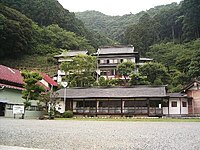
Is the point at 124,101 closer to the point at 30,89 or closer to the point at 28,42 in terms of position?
the point at 30,89

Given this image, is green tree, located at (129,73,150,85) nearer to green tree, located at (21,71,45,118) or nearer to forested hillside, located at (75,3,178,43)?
green tree, located at (21,71,45,118)

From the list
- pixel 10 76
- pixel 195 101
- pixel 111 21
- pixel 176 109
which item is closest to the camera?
pixel 10 76

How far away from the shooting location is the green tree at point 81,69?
1304 inches

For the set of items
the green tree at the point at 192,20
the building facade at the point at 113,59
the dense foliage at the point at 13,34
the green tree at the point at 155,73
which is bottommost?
the green tree at the point at 155,73

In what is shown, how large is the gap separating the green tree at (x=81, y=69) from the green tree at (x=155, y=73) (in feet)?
25.3

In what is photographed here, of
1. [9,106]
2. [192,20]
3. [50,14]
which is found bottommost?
[9,106]

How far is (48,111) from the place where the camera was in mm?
22328

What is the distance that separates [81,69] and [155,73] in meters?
10.8

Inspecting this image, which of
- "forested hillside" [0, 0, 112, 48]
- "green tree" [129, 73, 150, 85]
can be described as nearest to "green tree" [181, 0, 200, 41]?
"forested hillside" [0, 0, 112, 48]

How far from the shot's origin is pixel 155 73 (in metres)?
36.5

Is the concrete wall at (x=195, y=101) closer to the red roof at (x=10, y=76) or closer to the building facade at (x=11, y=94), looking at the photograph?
the building facade at (x=11, y=94)

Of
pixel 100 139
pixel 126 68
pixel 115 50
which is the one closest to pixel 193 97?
pixel 126 68

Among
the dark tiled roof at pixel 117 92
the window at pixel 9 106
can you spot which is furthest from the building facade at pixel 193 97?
the window at pixel 9 106

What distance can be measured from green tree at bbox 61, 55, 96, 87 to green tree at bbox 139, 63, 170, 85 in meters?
7.70
